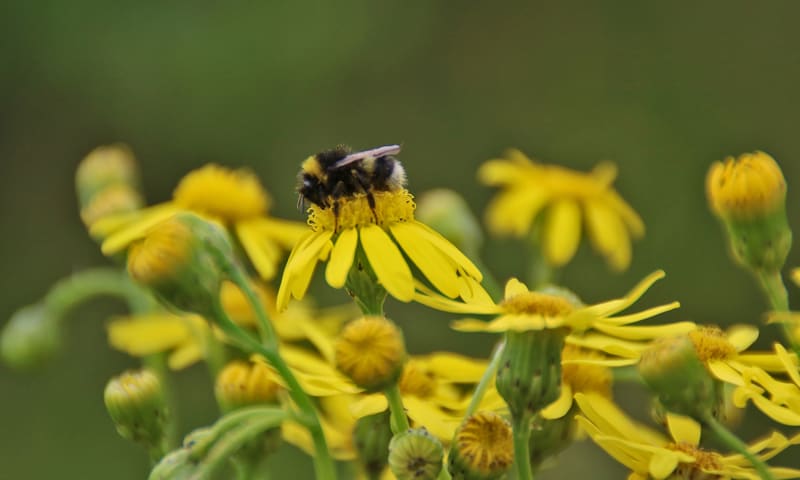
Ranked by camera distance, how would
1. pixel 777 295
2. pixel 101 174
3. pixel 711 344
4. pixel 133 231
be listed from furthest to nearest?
pixel 101 174 → pixel 133 231 → pixel 777 295 → pixel 711 344

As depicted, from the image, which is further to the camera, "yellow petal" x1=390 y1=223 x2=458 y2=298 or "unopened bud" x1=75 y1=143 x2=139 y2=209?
"unopened bud" x1=75 y1=143 x2=139 y2=209

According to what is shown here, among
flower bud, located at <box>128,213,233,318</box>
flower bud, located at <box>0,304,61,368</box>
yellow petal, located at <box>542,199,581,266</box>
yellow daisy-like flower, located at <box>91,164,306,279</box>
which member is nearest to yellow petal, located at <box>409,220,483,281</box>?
flower bud, located at <box>128,213,233,318</box>

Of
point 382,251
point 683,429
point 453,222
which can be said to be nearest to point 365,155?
point 382,251

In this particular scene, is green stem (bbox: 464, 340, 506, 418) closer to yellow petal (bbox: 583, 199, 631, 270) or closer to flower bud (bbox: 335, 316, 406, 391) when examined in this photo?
flower bud (bbox: 335, 316, 406, 391)

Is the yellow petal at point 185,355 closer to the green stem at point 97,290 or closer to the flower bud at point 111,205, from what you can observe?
the green stem at point 97,290

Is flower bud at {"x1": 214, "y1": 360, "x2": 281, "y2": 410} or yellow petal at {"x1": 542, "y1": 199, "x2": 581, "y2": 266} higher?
flower bud at {"x1": 214, "y1": 360, "x2": 281, "y2": 410}

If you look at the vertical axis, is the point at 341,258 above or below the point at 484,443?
above

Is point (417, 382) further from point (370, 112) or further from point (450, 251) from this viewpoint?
point (370, 112)
